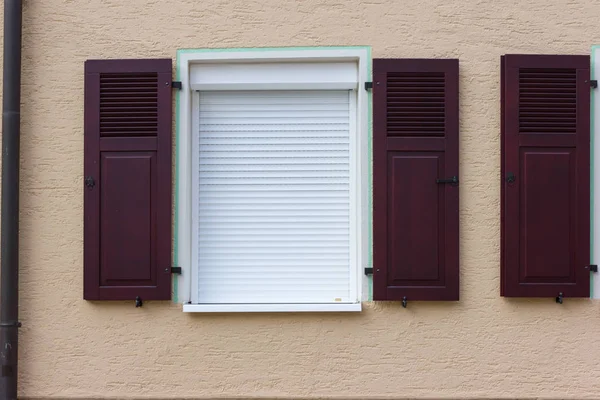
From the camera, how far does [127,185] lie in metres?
4.78

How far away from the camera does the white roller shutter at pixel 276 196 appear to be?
4996 millimetres

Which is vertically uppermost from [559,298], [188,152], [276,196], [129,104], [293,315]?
[129,104]

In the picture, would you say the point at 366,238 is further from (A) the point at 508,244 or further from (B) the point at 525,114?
(B) the point at 525,114

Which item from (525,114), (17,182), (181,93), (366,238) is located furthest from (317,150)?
(17,182)

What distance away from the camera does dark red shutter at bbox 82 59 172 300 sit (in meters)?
4.76

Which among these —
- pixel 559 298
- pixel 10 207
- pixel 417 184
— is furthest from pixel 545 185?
pixel 10 207

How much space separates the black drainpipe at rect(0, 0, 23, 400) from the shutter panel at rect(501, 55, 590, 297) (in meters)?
3.78

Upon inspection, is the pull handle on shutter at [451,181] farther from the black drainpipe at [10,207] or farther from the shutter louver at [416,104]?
the black drainpipe at [10,207]

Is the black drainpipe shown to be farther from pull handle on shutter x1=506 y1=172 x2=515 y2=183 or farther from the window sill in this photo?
pull handle on shutter x1=506 y1=172 x2=515 y2=183

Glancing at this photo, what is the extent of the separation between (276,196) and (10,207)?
6.79 feet

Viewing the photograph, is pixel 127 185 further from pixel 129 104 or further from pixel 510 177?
pixel 510 177

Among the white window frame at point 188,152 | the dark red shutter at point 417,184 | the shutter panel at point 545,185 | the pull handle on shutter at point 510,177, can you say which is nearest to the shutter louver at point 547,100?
the shutter panel at point 545,185

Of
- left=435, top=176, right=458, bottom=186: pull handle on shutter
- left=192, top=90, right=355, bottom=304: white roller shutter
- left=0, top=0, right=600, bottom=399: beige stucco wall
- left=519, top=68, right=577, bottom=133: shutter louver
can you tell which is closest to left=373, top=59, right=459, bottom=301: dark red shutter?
left=435, top=176, right=458, bottom=186: pull handle on shutter

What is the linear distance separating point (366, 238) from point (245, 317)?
44.5 inches
